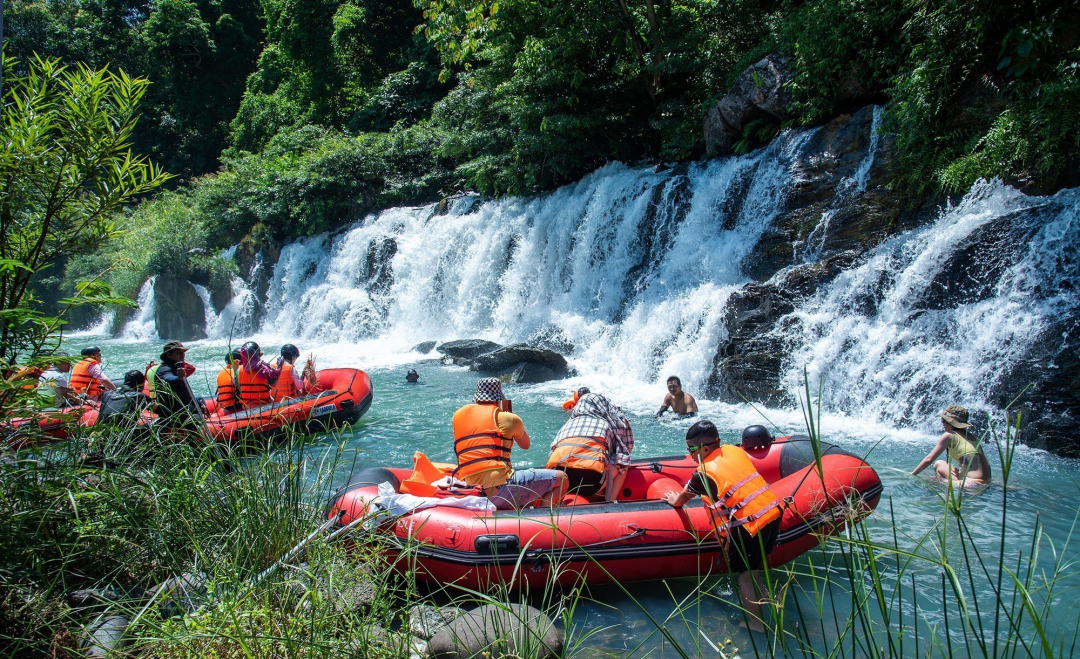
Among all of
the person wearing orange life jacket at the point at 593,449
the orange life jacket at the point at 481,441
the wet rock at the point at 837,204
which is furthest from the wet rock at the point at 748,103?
the orange life jacket at the point at 481,441

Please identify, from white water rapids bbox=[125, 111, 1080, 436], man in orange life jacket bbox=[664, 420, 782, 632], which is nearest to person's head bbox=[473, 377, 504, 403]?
man in orange life jacket bbox=[664, 420, 782, 632]

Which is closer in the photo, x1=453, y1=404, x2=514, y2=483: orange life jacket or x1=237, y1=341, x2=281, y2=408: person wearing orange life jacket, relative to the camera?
x1=453, y1=404, x2=514, y2=483: orange life jacket

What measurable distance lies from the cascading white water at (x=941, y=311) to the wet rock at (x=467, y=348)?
18.4ft

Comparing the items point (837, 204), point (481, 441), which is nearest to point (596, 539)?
point (481, 441)

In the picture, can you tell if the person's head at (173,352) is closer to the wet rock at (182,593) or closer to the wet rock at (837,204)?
the wet rock at (182,593)

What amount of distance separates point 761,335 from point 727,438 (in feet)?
6.73

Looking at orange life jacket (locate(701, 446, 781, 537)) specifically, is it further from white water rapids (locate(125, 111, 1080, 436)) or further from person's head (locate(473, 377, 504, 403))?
person's head (locate(473, 377, 504, 403))

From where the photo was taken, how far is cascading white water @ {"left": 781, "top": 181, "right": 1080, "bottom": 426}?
6797 mm

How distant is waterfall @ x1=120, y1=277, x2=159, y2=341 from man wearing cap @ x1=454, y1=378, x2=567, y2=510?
21670mm

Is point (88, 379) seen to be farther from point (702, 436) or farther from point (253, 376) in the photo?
point (702, 436)

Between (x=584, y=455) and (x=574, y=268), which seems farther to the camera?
(x=574, y=268)

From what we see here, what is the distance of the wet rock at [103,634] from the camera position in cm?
227

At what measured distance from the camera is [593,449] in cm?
435

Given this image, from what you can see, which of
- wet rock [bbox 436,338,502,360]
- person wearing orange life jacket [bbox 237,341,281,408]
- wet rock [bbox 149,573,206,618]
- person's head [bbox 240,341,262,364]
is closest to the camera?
wet rock [bbox 149,573,206,618]
